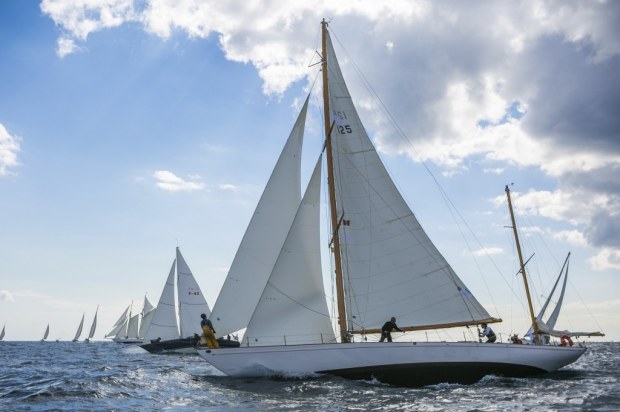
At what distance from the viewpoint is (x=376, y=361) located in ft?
59.9

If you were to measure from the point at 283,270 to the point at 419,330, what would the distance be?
6114mm

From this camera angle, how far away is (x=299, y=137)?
2273 cm

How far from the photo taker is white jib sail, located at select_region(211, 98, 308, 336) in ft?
67.7

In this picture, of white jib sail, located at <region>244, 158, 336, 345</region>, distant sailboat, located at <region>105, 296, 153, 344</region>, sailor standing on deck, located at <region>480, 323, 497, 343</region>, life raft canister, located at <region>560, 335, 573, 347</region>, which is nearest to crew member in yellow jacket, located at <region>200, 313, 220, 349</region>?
white jib sail, located at <region>244, 158, 336, 345</region>

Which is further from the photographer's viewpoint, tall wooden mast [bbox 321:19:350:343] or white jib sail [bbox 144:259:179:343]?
white jib sail [bbox 144:259:179:343]

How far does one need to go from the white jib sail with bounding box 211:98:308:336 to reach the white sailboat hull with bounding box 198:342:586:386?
6.43 feet

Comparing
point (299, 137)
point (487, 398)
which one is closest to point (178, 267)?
point (299, 137)

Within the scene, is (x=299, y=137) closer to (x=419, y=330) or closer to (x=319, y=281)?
(x=319, y=281)

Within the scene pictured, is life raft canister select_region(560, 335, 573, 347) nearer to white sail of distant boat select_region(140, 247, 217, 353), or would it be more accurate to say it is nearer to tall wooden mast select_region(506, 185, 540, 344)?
tall wooden mast select_region(506, 185, 540, 344)

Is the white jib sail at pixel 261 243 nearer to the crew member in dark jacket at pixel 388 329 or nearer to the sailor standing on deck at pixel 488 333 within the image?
the crew member in dark jacket at pixel 388 329

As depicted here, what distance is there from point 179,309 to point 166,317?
5.88 ft

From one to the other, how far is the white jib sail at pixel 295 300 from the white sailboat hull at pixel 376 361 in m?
0.72

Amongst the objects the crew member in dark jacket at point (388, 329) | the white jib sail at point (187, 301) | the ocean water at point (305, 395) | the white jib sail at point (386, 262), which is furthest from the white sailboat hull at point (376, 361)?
the white jib sail at point (187, 301)

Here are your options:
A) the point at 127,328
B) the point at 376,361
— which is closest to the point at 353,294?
the point at 376,361
